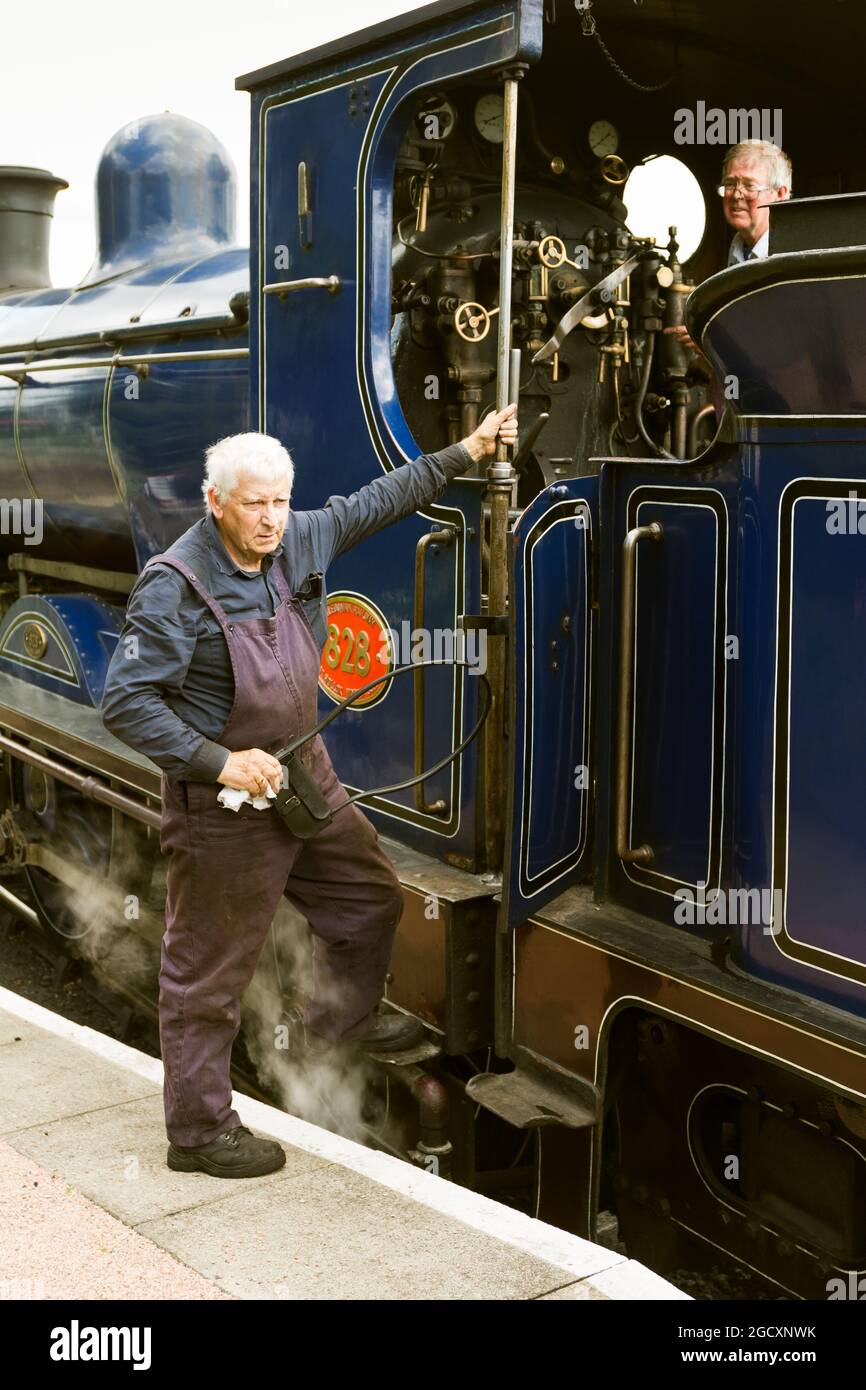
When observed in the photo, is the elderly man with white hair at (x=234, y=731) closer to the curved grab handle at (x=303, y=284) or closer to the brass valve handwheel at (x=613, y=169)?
the curved grab handle at (x=303, y=284)

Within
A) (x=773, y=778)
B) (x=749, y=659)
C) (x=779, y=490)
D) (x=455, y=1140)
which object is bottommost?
(x=455, y=1140)

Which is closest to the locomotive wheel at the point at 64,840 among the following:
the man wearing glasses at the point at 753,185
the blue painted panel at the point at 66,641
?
the blue painted panel at the point at 66,641

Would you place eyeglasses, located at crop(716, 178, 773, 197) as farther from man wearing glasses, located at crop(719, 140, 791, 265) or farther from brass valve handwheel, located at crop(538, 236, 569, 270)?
brass valve handwheel, located at crop(538, 236, 569, 270)

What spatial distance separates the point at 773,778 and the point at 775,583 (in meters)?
0.33

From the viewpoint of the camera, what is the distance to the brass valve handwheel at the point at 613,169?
12.4ft

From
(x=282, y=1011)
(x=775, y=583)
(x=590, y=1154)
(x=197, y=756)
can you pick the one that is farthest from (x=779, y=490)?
(x=282, y=1011)

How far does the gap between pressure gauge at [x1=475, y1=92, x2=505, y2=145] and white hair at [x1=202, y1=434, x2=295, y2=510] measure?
1.24m

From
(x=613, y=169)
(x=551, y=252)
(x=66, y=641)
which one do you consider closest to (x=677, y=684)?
(x=551, y=252)

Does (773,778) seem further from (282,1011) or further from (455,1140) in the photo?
(282,1011)

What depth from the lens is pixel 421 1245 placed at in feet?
8.32

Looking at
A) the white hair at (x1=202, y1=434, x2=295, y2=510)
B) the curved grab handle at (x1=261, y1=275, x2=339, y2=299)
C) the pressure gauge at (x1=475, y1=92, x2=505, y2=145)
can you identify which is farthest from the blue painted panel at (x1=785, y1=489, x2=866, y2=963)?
the pressure gauge at (x1=475, y1=92, x2=505, y2=145)

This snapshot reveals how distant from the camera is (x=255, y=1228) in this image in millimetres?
2635

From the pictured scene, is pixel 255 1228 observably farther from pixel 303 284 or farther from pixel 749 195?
pixel 749 195

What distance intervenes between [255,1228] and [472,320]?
199 centimetres
